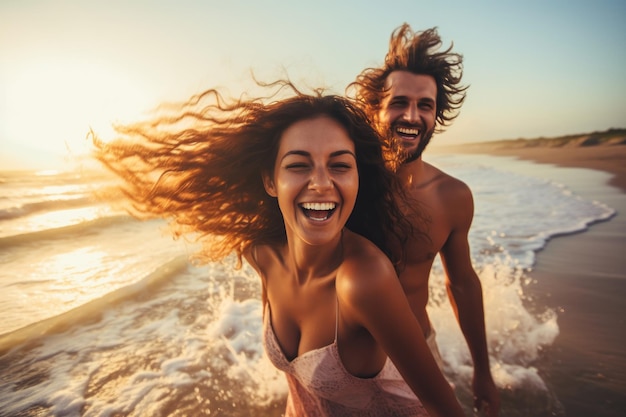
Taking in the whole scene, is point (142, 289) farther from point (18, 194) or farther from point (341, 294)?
point (18, 194)

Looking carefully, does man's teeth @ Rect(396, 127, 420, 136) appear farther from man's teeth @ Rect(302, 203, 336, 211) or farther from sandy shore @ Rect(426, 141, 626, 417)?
sandy shore @ Rect(426, 141, 626, 417)

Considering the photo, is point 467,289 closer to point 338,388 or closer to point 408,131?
point 408,131

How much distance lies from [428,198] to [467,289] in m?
0.77

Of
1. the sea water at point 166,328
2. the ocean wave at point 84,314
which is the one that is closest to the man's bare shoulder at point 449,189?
the sea water at point 166,328

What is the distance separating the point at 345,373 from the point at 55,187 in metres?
18.1

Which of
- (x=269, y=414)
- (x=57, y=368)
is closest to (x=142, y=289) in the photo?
(x=57, y=368)

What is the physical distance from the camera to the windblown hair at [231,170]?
219 centimetres

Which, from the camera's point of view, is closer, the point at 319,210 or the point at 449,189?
the point at 319,210

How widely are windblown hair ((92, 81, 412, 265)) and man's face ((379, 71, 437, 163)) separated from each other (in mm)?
593

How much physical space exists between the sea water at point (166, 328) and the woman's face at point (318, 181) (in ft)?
6.06

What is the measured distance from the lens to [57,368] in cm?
407

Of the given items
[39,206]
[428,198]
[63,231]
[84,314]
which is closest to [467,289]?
[428,198]

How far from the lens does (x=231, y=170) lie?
257 centimetres

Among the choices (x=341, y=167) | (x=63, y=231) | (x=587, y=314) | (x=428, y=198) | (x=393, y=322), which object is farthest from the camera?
(x=63, y=231)
